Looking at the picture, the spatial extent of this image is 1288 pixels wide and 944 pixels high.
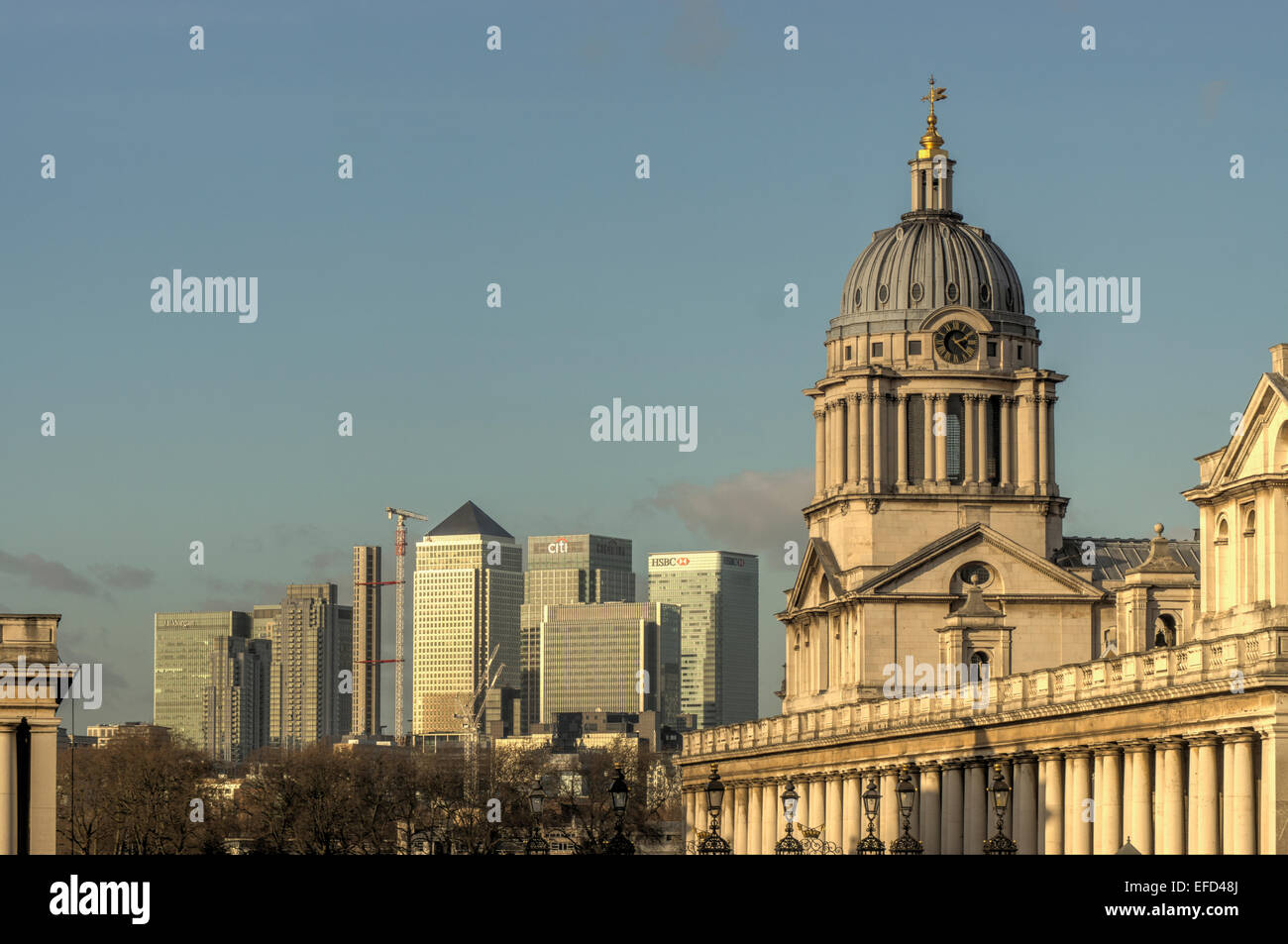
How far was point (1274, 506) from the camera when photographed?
96.1 meters

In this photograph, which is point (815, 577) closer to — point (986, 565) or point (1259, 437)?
point (986, 565)

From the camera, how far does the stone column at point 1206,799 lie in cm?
9462

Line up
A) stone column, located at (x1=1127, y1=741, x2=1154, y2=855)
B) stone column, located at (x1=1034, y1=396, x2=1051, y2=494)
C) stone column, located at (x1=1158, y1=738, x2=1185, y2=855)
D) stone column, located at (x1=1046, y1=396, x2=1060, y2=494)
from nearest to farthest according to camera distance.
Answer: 1. stone column, located at (x1=1158, y1=738, x2=1185, y2=855)
2. stone column, located at (x1=1127, y1=741, x2=1154, y2=855)
3. stone column, located at (x1=1034, y1=396, x2=1051, y2=494)
4. stone column, located at (x1=1046, y1=396, x2=1060, y2=494)

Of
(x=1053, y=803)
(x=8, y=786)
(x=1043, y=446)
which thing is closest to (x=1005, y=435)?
(x=1043, y=446)

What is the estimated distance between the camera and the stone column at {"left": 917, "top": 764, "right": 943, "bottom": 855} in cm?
13038

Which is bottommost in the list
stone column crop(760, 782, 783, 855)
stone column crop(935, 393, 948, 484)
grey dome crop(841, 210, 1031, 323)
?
stone column crop(760, 782, 783, 855)

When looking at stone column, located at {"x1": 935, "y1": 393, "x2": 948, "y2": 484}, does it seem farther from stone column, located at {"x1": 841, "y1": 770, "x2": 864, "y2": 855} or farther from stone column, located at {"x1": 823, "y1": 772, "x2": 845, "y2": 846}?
stone column, located at {"x1": 841, "y1": 770, "x2": 864, "y2": 855}

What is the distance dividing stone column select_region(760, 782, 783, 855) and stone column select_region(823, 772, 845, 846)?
8.97 m

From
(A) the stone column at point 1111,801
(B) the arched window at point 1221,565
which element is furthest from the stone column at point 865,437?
(B) the arched window at point 1221,565

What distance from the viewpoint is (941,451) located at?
154 metres

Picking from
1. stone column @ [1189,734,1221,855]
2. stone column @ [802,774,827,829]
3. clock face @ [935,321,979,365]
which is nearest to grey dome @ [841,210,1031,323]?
clock face @ [935,321,979,365]

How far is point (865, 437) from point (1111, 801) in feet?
163
